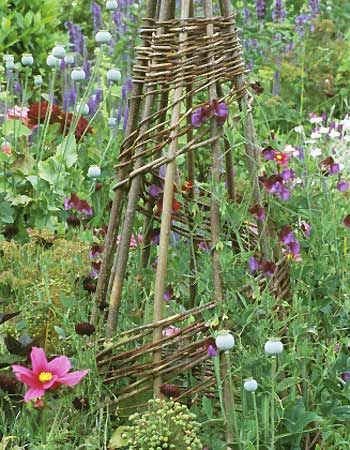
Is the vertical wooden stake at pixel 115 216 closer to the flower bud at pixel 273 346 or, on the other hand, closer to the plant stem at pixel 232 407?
the plant stem at pixel 232 407

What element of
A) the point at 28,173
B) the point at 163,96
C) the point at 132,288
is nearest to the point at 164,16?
the point at 163,96

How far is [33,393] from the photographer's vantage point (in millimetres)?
1977

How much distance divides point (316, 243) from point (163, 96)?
486 millimetres

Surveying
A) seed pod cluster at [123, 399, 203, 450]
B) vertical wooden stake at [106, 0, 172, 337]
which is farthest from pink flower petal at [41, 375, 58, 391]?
vertical wooden stake at [106, 0, 172, 337]

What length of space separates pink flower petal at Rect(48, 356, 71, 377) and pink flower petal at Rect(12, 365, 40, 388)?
0.05m

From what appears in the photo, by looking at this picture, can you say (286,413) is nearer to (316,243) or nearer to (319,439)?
(319,439)

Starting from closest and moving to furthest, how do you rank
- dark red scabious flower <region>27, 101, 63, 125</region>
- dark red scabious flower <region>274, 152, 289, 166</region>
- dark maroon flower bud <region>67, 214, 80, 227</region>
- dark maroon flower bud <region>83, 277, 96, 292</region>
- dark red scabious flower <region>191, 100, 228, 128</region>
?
dark red scabious flower <region>191, 100, 228, 128</region>, dark red scabious flower <region>274, 152, 289, 166</region>, dark maroon flower bud <region>83, 277, 96, 292</region>, dark maroon flower bud <region>67, 214, 80, 227</region>, dark red scabious flower <region>27, 101, 63, 125</region>

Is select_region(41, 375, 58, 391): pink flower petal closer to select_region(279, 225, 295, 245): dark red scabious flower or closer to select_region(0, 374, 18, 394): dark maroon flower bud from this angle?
select_region(0, 374, 18, 394): dark maroon flower bud

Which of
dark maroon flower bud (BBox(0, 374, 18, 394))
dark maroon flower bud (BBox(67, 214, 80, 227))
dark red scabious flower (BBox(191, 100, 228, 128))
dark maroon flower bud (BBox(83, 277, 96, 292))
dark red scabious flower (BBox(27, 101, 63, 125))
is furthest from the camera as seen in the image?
dark red scabious flower (BBox(27, 101, 63, 125))

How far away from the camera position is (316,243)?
244 cm

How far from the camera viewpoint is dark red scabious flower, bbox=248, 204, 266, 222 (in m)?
2.24

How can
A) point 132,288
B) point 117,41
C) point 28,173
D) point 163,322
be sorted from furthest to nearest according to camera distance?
point 117,41, point 28,173, point 132,288, point 163,322

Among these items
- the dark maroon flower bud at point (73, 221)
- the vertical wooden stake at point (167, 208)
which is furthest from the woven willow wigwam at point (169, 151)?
the dark maroon flower bud at point (73, 221)

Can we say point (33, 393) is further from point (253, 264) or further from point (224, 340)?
point (253, 264)
